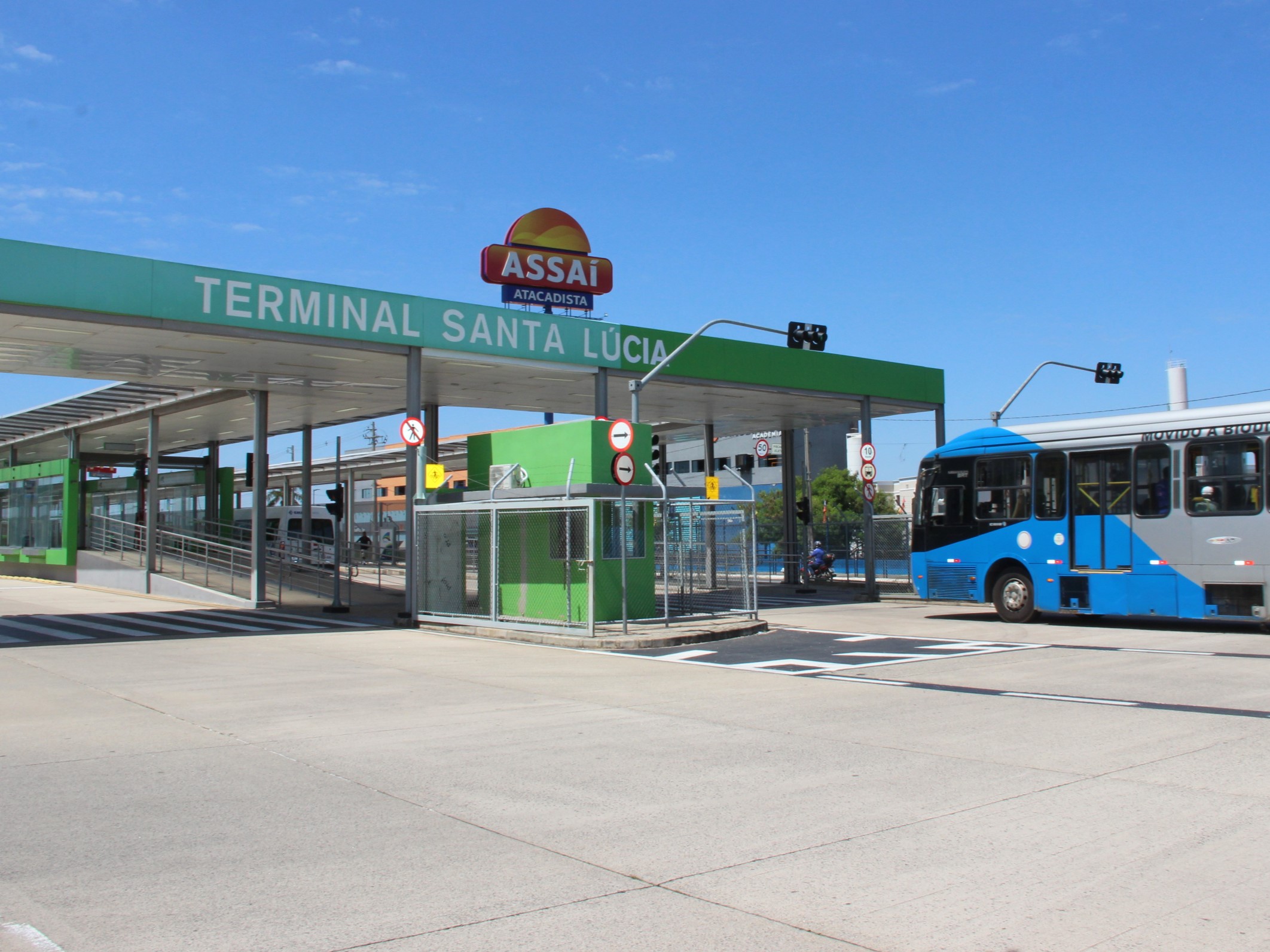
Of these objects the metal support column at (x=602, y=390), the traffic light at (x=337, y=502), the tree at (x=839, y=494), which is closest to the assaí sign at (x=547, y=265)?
the metal support column at (x=602, y=390)

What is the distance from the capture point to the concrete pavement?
4469mm

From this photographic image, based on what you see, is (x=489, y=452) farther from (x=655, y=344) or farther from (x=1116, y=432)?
(x=1116, y=432)

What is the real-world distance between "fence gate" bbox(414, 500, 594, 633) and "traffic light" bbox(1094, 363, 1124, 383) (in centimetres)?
1782

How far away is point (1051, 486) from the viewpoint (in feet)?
62.8

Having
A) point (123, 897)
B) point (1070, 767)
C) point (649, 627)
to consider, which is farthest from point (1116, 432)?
point (123, 897)

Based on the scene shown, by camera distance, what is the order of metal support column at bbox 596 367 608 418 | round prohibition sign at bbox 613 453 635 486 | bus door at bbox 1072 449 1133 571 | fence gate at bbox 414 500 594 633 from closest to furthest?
1. round prohibition sign at bbox 613 453 635 486
2. bus door at bbox 1072 449 1133 571
3. fence gate at bbox 414 500 594 633
4. metal support column at bbox 596 367 608 418

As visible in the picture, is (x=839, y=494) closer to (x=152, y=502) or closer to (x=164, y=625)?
(x=152, y=502)

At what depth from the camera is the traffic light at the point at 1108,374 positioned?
29250 mm

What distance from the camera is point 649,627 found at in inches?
711

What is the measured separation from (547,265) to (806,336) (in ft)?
32.4

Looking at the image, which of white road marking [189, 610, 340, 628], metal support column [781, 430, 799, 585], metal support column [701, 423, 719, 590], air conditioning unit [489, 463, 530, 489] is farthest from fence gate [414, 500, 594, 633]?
metal support column [781, 430, 799, 585]

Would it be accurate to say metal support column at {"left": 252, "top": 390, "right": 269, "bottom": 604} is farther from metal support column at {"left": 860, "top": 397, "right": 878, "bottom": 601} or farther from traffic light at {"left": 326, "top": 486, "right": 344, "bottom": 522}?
metal support column at {"left": 860, "top": 397, "right": 878, "bottom": 601}

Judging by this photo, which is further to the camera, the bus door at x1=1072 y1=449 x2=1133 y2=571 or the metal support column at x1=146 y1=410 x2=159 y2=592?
the metal support column at x1=146 y1=410 x2=159 y2=592

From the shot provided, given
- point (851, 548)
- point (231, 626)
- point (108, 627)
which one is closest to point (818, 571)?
point (851, 548)
